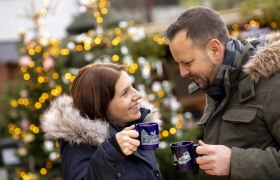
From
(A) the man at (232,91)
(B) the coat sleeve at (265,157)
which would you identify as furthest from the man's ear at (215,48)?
(B) the coat sleeve at (265,157)

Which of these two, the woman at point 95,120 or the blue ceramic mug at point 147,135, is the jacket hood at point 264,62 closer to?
the blue ceramic mug at point 147,135

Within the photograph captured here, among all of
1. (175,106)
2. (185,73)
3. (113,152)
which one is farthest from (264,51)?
(175,106)

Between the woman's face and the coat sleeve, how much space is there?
775 millimetres

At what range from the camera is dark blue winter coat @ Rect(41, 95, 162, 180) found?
2.51 m

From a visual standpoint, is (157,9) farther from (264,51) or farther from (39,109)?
(264,51)

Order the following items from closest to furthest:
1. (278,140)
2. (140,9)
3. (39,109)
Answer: (278,140), (39,109), (140,9)

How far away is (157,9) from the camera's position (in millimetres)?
13852

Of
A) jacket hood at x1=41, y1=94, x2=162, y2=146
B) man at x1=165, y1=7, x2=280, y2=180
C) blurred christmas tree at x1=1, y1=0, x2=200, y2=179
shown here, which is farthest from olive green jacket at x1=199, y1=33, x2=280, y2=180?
blurred christmas tree at x1=1, y1=0, x2=200, y2=179

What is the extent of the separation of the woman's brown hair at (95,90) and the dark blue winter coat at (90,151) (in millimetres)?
59

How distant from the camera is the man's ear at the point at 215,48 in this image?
2.41m

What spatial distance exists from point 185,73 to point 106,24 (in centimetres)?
540

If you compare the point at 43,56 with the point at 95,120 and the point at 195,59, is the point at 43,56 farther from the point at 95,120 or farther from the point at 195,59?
the point at 195,59

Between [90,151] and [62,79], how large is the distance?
4.53 meters

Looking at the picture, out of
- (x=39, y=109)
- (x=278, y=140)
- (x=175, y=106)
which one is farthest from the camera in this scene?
(x=39, y=109)
